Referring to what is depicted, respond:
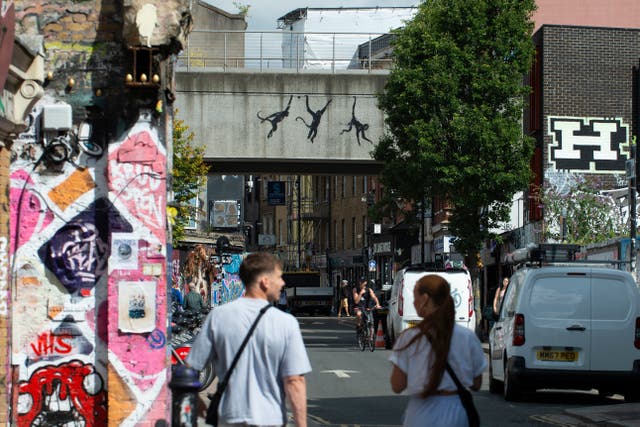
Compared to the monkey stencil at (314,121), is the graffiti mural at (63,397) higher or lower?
lower

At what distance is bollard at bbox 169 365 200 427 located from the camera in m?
7.79

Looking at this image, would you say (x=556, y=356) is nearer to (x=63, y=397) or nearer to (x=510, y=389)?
(x=510, y=389)

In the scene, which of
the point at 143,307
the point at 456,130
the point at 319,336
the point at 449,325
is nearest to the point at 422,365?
the point at 449,325

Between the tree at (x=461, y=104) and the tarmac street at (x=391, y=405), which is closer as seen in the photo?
the tarmac street at (x=391, y=405)

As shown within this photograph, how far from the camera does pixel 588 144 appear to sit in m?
42.8

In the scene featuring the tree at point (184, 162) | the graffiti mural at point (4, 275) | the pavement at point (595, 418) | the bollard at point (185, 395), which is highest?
the tree at point (184, 162)

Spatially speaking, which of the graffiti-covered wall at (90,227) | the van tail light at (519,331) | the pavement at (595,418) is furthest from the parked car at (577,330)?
the graffiti-covered wall at (90,227)

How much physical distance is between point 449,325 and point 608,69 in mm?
37016

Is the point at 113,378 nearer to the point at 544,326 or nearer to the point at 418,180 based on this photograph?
the point at 544,326

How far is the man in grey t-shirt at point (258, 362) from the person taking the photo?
297 inches

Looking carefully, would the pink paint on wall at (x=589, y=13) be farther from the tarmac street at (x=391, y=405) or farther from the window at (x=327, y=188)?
the window at (x=327, y=188)

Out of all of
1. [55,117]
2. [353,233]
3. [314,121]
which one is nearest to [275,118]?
[314,121]

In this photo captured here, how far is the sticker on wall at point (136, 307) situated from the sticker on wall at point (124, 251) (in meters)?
0.16

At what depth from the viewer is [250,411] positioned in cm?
750
